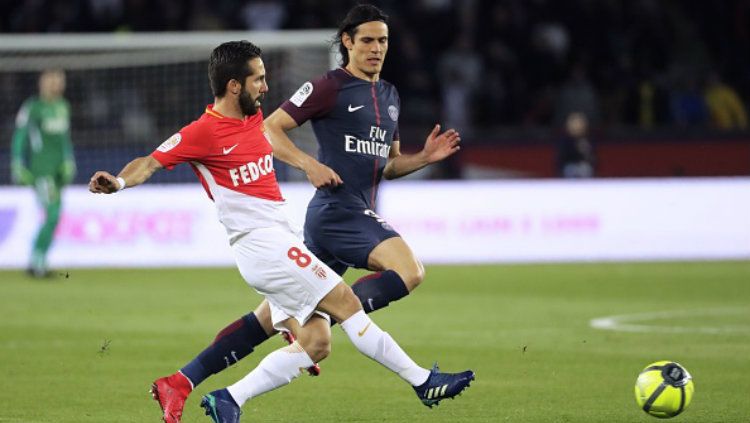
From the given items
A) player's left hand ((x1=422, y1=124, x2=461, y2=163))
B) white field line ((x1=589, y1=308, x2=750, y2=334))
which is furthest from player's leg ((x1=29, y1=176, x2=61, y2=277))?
player's left hand ((x1=422, y1=124, x2=461, y2=163))

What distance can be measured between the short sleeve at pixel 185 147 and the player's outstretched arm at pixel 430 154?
5.04ft

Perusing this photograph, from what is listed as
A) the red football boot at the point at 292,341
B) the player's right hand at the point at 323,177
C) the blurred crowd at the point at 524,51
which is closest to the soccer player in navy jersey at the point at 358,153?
the player's right hand at the point at 323,177

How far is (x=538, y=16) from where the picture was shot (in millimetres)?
24672

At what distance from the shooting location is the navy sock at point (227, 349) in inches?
293

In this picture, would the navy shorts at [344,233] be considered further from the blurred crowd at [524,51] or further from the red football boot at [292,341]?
the blurred crowd at [524,51]

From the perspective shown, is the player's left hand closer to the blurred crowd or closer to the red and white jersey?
the red and white jersey

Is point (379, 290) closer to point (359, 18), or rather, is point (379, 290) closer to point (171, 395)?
point (171, 395)

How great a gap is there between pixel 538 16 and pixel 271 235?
1828 cm

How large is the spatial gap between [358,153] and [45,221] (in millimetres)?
9757

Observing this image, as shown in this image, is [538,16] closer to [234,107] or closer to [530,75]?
[530,75]

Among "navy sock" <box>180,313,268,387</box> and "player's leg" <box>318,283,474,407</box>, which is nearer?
"player's leg" <box>318,283,474,407</box>

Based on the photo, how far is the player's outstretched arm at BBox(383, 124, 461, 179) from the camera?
27.0 ft

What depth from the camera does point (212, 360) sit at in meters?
7.50

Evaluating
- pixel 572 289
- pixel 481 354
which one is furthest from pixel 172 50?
pixel 481 354
